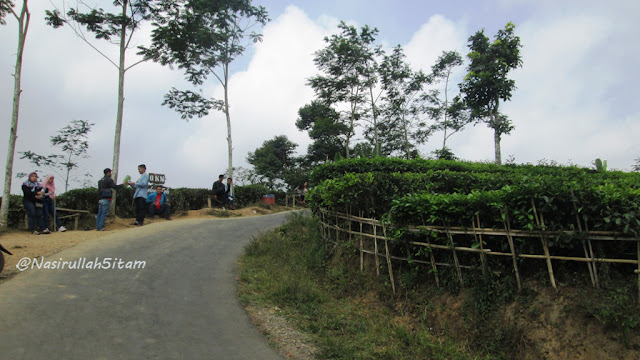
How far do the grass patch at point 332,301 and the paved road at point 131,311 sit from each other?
745mm

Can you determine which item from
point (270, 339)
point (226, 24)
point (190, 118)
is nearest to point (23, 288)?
point (270, 339)

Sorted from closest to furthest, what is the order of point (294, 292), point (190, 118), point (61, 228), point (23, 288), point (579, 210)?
point (579, 210), point (23, 288), point (294, 292), point (61, 228), point (190, 118)

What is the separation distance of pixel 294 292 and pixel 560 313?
4433 millimetres

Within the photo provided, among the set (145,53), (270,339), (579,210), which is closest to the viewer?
(579,210)

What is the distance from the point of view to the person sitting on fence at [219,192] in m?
18.0

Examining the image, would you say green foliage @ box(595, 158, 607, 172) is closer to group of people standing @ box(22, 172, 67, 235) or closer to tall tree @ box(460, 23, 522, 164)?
tall tree @ box(460, 23, 522, 164)

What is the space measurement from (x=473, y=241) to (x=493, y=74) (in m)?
21.6

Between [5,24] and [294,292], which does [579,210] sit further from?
[5,24]

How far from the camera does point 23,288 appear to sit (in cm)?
658

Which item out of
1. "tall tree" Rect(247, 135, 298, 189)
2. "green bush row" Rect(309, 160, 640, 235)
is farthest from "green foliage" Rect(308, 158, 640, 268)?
"tall tree" Rect(247, 135, 298, 189)

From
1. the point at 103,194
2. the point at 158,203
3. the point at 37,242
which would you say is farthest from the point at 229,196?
the point at 37,242

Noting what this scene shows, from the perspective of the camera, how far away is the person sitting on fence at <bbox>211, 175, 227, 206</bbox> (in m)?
18.0

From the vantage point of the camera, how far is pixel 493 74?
24.1 metres

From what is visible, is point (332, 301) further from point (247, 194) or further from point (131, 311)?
point (247, 194)
